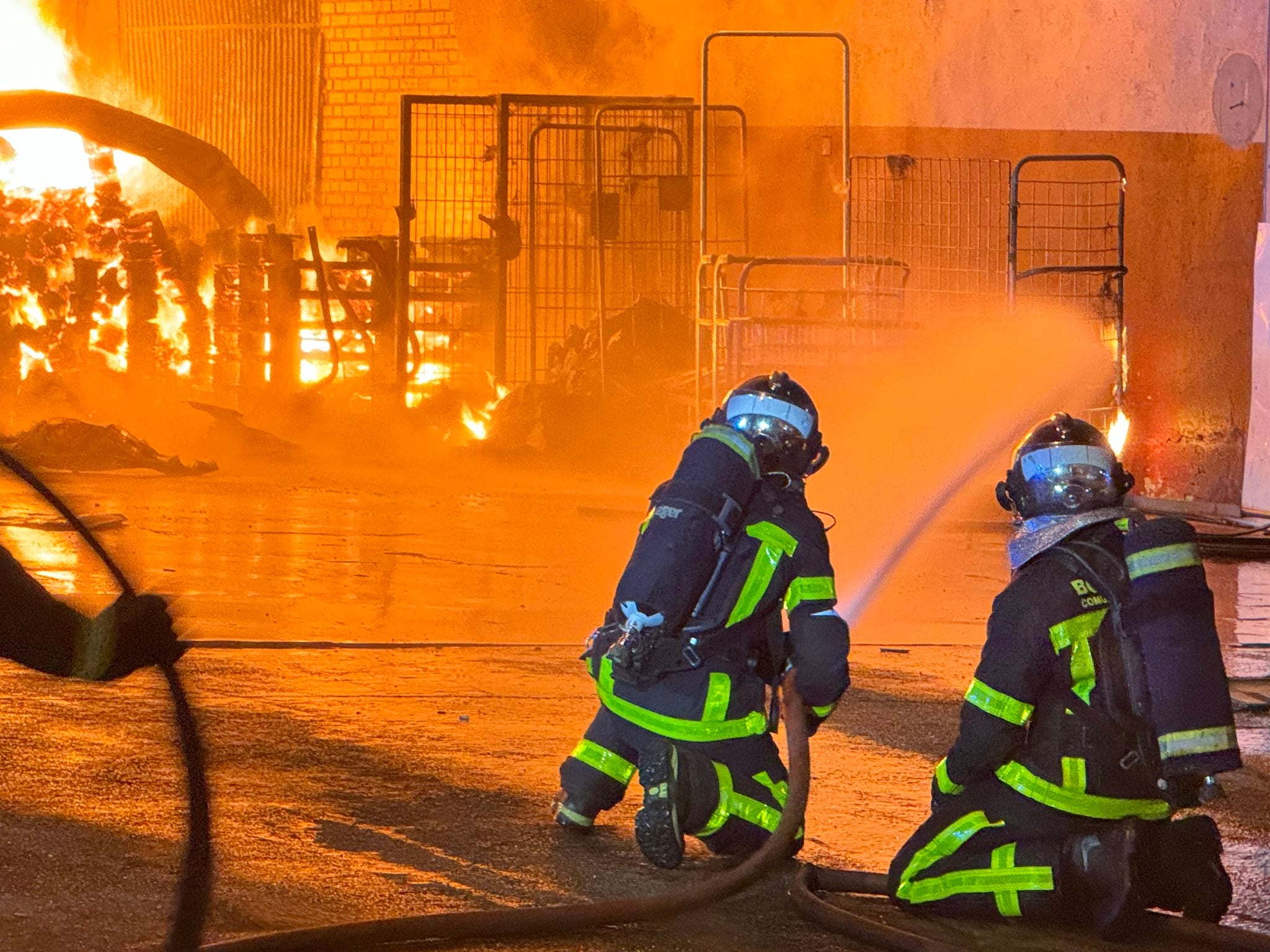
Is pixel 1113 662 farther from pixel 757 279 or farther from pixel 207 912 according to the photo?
pixel 757 279

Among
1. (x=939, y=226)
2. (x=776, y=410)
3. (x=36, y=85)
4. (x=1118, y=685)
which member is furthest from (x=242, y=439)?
(x=1118, y=685)

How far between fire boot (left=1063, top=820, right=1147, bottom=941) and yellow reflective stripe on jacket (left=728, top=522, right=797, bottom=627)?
1.00 meters

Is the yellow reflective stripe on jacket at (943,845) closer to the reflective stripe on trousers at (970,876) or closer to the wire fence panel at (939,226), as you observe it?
the reflective stripe on trousers at (970,876)

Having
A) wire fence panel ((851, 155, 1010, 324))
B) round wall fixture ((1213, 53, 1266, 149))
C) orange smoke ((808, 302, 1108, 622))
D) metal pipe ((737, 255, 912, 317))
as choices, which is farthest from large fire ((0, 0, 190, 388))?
round wall fixture ((1213, 53, 1266, 149))

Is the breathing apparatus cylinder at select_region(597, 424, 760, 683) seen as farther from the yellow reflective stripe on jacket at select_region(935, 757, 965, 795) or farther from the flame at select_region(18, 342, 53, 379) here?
the flame at select_region(18, 342, 53, 379)

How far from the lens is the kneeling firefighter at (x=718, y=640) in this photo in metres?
4.17

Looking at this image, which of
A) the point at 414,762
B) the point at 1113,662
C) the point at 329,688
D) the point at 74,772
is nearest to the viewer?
the point at 1113,662

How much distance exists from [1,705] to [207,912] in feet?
7.67

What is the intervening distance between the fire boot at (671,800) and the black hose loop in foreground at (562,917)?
152 millimetres

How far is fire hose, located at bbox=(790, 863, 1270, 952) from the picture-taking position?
367 cm

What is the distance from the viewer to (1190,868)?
12.4 feet

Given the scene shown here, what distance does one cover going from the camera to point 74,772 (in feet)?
16.4

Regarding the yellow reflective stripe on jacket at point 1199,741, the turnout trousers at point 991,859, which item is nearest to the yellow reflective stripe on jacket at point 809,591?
the turnout trousers at point 991,859

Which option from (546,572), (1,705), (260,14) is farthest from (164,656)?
(260,14)
